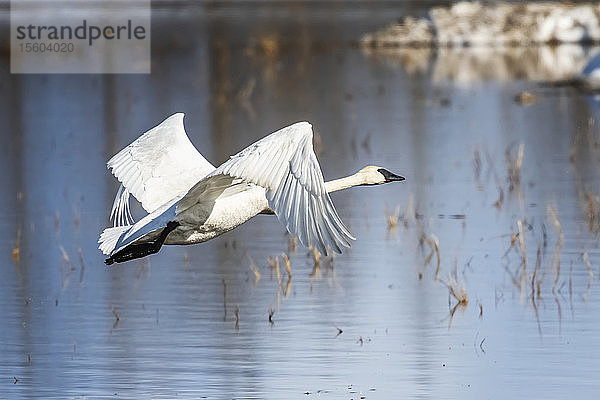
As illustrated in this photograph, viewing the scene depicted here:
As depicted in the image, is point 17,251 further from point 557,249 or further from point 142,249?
point 557,249

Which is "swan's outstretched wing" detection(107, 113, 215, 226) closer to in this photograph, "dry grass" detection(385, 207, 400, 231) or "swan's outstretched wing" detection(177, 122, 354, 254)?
"swan's outstretched wing" detection(177, 122, 354, 254)

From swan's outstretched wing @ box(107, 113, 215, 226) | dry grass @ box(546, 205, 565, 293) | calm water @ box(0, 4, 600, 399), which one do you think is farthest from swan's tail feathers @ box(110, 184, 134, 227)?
dry grass @ box(546, 205, 565, 293)

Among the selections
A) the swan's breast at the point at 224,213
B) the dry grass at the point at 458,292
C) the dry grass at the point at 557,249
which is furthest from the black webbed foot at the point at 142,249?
the dry grass at the point at 557,249

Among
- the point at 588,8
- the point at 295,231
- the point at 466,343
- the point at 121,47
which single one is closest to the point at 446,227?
the point at 466,343

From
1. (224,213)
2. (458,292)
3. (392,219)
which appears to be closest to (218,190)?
(224,213)

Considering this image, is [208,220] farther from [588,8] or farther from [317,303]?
[588,8]

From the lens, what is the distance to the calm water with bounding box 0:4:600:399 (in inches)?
324

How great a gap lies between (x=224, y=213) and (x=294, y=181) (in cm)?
111

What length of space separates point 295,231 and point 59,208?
7.78 metres

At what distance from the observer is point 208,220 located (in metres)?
8.64

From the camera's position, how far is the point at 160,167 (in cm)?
945

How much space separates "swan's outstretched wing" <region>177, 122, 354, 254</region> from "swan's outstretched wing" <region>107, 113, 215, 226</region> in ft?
5.02

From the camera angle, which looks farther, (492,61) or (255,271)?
(492,61)

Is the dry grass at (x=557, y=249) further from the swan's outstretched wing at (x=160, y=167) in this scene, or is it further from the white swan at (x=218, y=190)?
the swan's outstretched wing at (x=160, y=167)
